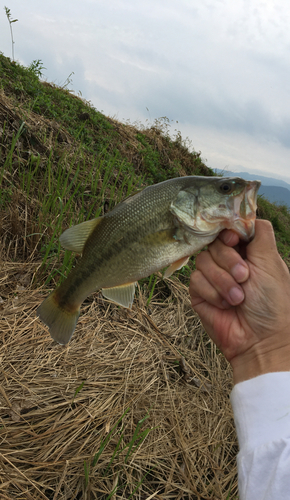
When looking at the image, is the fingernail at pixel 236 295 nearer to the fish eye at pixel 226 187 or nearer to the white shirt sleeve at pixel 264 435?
the white shirt sleeve at pixel 264 435

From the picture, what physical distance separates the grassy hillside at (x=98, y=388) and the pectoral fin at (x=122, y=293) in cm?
82

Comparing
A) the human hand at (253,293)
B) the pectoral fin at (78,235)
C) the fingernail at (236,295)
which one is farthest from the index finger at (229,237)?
the pectoral fin at (78,235)

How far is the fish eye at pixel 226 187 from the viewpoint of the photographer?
154cm

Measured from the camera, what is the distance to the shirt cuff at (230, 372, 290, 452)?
126cm

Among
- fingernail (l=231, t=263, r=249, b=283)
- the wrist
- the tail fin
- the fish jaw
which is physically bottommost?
the tail fin

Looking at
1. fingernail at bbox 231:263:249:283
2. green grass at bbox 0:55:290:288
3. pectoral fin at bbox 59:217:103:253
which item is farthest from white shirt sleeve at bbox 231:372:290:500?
green grass at bbox 0:55:290:288

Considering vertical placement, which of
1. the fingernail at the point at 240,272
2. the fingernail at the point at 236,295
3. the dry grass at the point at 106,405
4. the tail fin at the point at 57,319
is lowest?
the dry grass at the point at 106,405

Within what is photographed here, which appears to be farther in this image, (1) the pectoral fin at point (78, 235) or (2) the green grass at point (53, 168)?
(2) the green grass at point (53, 168)

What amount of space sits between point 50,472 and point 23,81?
6.29 meters

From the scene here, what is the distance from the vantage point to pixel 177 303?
371cm

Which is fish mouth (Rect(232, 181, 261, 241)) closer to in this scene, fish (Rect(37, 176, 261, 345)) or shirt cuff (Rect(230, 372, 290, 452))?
fish (Rect(37, 176, 261, 345))

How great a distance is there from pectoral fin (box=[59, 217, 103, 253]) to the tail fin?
0.28m

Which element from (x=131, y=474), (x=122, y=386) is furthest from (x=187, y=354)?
(x=131, y=474)

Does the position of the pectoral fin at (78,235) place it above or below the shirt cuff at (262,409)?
above
